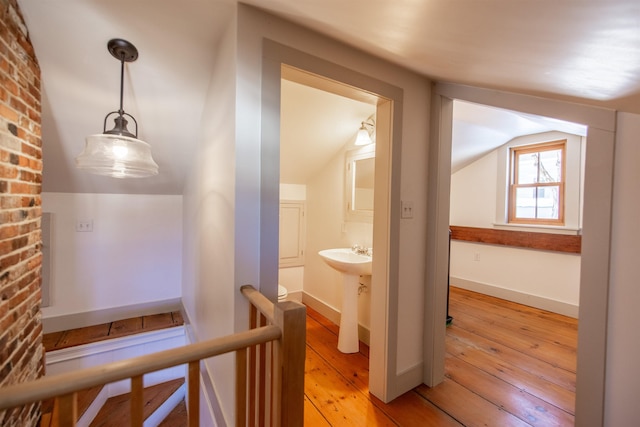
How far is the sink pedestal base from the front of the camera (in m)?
2.33

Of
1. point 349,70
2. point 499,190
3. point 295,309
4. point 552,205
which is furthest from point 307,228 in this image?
point 552,205

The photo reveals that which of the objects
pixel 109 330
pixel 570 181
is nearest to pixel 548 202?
pixel 570 181

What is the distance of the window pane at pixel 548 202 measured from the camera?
328 centimetres

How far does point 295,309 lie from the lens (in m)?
0.87

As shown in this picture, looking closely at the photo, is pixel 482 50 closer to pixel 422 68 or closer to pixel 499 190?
pixel 422 68

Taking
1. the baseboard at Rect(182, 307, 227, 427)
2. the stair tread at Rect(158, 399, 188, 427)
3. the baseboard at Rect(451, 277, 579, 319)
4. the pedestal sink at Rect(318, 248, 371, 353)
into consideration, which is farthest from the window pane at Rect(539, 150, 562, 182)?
the stair tread at Rect(158, 399, 188, 427)

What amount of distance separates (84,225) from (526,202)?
5075 mm

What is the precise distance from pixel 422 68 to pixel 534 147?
9.13ft

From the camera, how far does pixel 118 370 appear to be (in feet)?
2.30

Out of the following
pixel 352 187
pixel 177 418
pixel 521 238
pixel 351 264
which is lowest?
pixel 177 418

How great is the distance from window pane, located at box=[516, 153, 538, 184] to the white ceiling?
2.64 m

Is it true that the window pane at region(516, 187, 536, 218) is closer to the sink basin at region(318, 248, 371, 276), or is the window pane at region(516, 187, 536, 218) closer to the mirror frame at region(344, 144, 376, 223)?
the mirror frame at region(344, 144, 376, 223)

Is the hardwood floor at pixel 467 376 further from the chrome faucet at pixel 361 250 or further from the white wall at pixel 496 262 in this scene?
the chrome faucet at pixel 361 250

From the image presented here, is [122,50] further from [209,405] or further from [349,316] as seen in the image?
[349,316]
